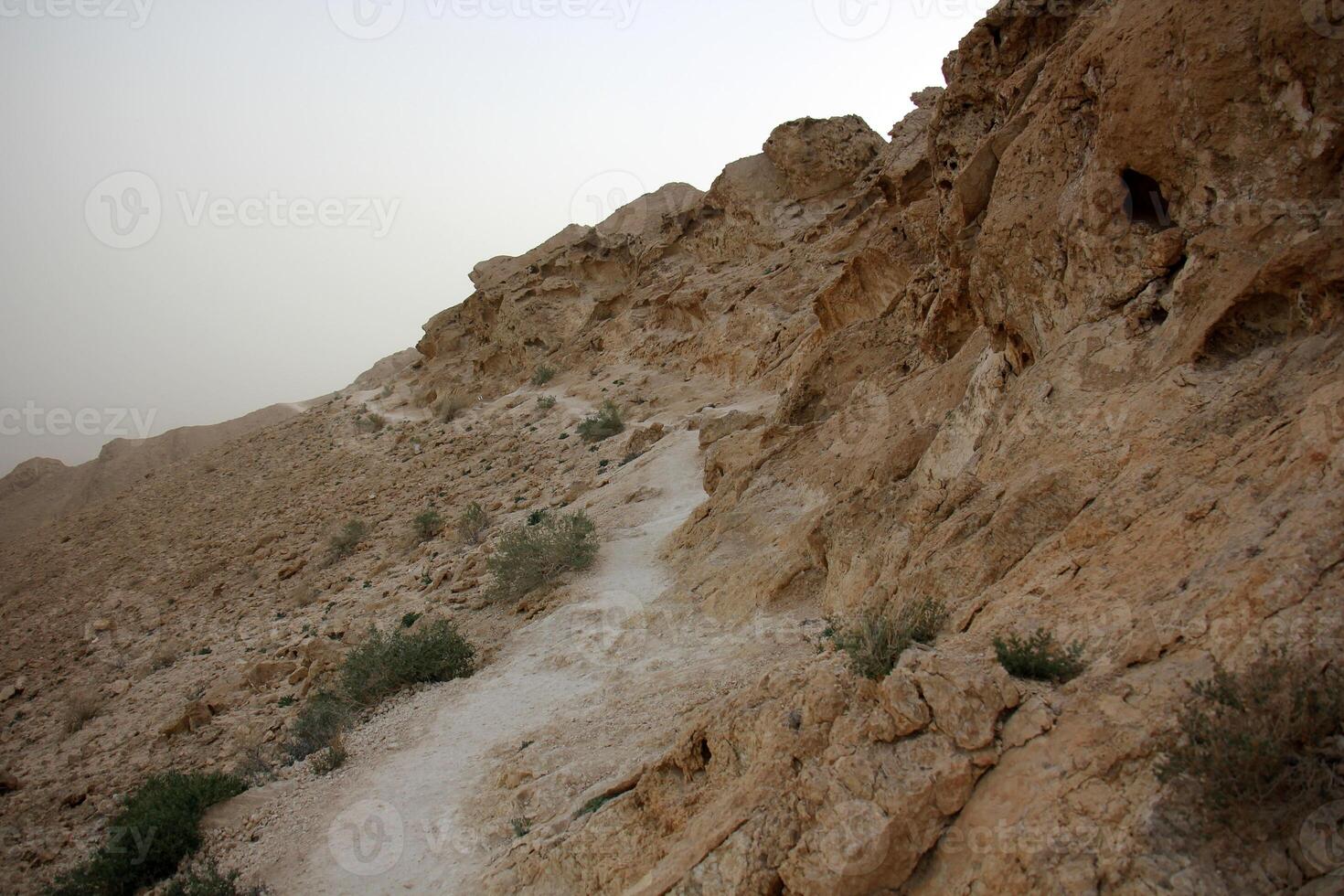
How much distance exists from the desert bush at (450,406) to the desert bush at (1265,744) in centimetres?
3016

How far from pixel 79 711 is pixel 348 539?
7053 millimetres

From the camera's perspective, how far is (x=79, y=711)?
12445mm

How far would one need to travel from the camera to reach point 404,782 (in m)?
6.76

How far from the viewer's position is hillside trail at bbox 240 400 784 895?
5551mm

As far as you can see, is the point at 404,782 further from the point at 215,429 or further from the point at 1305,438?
the point at 215,429

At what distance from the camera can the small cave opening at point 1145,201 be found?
5359 mm

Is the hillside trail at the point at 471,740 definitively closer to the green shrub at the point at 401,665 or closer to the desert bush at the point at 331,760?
the desert bush at the point at 331,760

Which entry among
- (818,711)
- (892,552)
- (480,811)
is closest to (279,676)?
(480,811)

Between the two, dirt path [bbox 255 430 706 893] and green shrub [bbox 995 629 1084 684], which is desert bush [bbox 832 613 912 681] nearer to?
green shrub [bbox 995 629 1084 684]

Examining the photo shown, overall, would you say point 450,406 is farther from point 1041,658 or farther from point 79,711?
point 1041,658

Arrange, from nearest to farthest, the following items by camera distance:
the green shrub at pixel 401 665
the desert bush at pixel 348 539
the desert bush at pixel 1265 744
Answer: the desert bush at pixel 1265 744
the green shrub at pixel 401 665
the desert bush at pixel 348 539

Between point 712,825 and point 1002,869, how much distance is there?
1.36 m

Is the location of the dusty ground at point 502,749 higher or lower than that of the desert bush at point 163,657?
lower

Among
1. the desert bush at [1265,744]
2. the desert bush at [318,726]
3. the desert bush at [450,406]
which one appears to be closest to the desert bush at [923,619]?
the desert bush at [1265,744]
